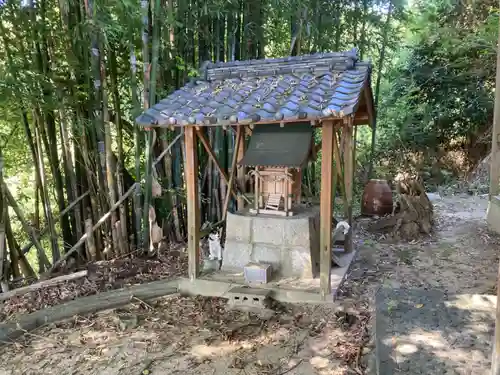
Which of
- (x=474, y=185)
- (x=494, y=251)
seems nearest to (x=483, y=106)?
(x=474, y=185)

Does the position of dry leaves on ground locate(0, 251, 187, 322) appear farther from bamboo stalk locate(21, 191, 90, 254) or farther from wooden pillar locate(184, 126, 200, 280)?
bamboo stalk locate(21, 191, 90, 254)

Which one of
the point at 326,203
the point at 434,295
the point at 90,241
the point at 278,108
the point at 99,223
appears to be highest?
the point at 278,108

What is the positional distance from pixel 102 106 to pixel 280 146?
2275 millimetres

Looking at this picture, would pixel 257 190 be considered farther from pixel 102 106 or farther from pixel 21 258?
pixel 21 258

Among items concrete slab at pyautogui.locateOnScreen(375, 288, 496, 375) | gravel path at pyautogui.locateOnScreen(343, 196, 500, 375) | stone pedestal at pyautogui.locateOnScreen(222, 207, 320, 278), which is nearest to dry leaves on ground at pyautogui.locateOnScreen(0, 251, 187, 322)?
stone pedestal at pyautogui.locateOnScreen(222, 207, 320, 278)

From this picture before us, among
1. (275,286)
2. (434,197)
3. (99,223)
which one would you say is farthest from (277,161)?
(434,197)

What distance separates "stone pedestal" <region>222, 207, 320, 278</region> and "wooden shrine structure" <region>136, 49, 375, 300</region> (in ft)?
0.76

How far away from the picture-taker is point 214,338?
3.79m

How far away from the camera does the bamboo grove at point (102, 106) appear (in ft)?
14.7

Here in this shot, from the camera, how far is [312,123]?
4.43 meters

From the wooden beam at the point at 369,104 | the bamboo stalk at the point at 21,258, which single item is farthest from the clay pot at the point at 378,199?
the bamboo stalk at the point at 21,258

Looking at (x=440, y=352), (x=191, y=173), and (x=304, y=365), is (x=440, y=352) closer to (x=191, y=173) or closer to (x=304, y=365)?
(x=304, y=365)

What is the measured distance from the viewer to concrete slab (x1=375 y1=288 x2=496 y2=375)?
3002 mm

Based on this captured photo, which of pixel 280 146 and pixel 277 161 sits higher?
pixel 280 146
